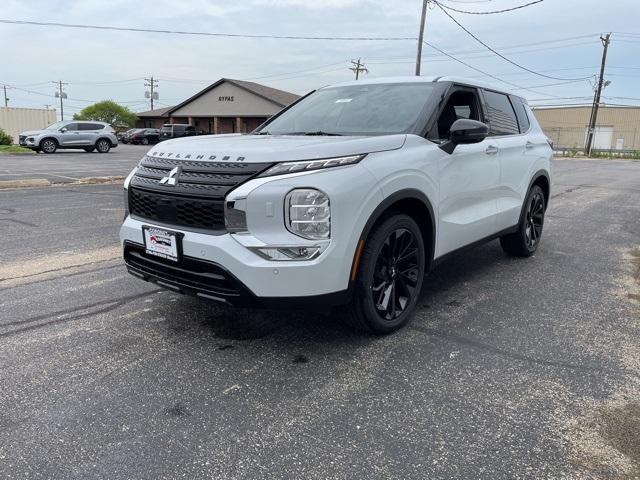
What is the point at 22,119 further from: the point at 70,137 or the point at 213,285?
the point at 213,285

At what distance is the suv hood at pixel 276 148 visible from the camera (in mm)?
3146

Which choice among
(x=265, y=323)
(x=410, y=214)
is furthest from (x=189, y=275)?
(x=410, y=214)

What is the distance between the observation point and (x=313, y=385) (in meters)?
3.01

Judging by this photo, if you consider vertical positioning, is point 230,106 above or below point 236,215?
above

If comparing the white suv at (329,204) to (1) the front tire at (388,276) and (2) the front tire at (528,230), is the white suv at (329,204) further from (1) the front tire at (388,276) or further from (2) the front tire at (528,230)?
(2) the front tire at (528,230)

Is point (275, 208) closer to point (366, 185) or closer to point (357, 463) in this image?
point (366, 185)

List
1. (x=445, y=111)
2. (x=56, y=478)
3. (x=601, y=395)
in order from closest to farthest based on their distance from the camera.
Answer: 1. (x=56, y=478)
2. (x=601, y=395)
3. (x=445, y=111)

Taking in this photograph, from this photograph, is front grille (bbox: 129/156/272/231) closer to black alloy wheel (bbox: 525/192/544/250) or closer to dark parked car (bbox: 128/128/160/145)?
black alloy wheel (bbox: 525/192/544/250)

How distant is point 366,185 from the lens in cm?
325

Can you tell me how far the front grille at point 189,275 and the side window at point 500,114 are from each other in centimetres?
312

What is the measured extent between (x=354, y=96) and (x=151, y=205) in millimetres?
2087

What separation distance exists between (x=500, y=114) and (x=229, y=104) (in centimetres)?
5082

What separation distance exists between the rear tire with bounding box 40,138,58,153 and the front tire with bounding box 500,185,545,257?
85.9ft

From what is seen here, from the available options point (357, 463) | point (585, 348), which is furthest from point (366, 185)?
point (585, 348)
